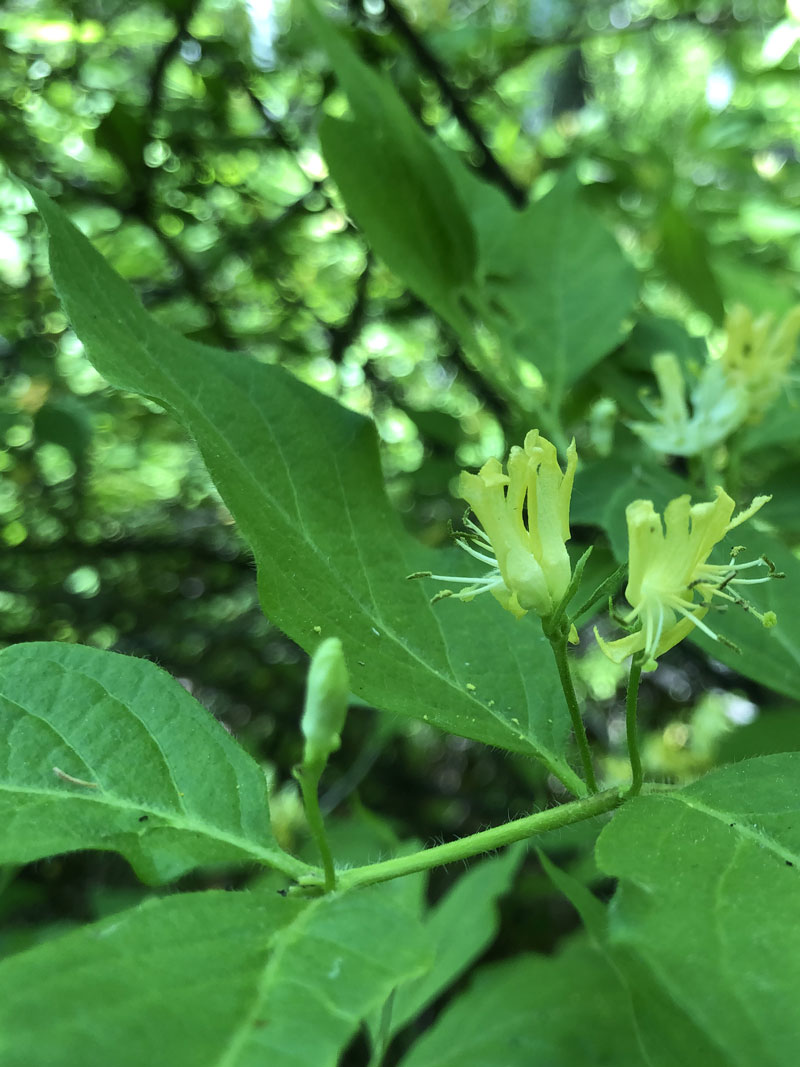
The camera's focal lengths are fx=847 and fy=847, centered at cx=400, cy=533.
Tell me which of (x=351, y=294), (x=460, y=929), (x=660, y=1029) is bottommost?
(x=460, y=929)

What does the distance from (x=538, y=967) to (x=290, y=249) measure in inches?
59.3

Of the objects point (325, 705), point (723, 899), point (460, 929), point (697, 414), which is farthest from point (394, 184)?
point (460, 929)

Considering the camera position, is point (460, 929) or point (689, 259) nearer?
point (460, 929)

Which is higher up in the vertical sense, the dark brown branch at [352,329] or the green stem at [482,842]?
the green stem at [482,842]

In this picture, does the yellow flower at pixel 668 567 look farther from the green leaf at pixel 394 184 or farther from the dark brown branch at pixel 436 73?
the dark brown branch at pixel 436 73

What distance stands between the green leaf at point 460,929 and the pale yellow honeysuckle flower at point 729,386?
1.91 ft

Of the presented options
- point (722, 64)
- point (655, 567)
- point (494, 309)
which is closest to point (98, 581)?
point (494, 309)

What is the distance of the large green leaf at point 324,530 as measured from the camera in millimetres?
545

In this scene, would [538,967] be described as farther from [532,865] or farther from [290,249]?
[290,249]

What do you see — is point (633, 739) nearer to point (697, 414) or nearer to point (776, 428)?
point (697, 414)

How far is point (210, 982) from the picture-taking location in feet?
1.09

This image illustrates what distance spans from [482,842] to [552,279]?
81cm

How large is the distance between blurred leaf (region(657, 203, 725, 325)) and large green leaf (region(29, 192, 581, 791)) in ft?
2.57

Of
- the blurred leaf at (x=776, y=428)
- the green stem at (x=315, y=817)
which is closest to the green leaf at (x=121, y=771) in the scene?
the green stem at (x=315, y=817)
